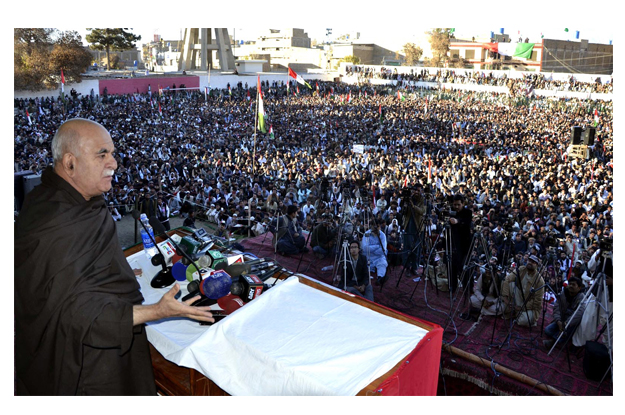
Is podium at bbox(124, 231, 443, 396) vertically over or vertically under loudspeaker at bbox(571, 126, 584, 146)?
under

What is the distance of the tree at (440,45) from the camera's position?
42781mm

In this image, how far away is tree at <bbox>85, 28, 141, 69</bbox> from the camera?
3269 centimetres

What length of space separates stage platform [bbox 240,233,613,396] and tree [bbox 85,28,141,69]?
3367 cm

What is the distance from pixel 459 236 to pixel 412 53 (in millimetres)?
44552

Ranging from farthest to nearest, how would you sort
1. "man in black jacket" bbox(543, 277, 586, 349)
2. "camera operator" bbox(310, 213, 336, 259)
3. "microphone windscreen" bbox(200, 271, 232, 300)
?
"camera operator" bbox(310, 213, 336, 259)
"man in black jacket" bbox(543, 277, 586, 349)
"microphone windscreen" bbox(200, 271, 232, 300)

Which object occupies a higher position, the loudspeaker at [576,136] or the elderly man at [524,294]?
the loudspeaker at [576,136]

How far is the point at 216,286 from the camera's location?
1.91 m

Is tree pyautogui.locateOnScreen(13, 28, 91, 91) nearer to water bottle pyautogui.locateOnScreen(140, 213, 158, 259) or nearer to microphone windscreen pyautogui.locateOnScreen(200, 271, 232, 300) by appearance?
water bottle pyautogui.locateOnScreen(140, 213, 158, 259)

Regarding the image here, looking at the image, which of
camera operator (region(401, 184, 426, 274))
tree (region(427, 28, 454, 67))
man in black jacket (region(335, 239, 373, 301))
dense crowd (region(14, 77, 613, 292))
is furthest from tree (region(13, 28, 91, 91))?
tree (region(427, 28, 454, 67))

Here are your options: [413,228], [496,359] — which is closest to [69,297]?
[496,359]

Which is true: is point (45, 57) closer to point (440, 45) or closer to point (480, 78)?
point (480, 78)

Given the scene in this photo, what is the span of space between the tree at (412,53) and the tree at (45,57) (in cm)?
3081

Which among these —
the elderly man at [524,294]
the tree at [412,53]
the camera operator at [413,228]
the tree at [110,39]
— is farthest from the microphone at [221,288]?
the tree at [412,53]

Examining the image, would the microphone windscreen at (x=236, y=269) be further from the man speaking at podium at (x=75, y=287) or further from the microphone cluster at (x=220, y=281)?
the man speaking at podium at (x=75, y=287)
